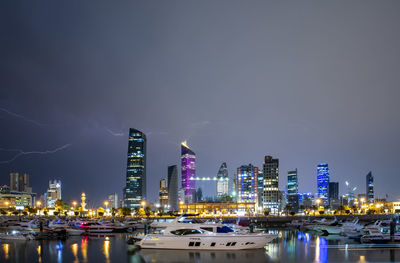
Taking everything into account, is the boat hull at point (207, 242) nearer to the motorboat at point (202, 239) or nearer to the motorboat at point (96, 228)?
the motorboat at point (202, 239)

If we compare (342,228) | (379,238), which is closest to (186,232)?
(379,238)

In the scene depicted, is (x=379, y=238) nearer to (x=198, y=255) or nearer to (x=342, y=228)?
(x=342, y=228)

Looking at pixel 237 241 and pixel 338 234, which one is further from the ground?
pixel 237 241

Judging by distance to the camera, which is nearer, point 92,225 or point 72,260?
point 72,260

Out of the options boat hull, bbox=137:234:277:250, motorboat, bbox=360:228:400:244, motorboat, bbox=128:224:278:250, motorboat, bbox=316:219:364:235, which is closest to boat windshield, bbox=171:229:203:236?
motorboat, bbox=128:224:278:250

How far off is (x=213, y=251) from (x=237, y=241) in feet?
7.14

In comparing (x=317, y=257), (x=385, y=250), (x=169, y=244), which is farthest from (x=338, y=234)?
(x=169, y=244)

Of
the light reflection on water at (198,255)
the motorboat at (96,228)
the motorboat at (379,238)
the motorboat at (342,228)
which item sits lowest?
the motorboat at (96,228)

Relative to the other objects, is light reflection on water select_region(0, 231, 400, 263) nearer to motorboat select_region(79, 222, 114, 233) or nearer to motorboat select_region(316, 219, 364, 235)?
motorboat select_region(316, 219, 364, 235)

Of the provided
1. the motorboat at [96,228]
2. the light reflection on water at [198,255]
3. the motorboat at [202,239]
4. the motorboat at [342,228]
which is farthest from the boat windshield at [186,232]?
the motorboat at [96,228]

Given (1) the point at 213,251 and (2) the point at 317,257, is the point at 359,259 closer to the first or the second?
(2) the point at 317,257

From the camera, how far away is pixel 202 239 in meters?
32.0

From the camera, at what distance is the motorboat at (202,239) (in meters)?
31.8

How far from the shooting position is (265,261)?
26.9 m
